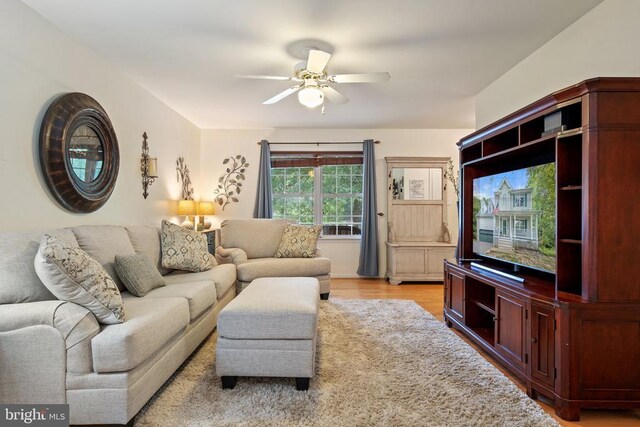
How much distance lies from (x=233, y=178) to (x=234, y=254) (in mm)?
1913

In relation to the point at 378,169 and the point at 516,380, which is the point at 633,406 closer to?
the point at 516,380

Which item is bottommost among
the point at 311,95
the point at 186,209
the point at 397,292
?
the point at 397,292

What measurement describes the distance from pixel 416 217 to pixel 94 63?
470 cm

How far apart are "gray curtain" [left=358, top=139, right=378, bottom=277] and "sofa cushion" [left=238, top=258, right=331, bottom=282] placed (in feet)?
4.63

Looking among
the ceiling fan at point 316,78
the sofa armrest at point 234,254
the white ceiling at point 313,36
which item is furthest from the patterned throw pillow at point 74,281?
the sofa armrest at point 234,254

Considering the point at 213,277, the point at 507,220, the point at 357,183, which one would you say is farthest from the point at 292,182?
the point at 507,220

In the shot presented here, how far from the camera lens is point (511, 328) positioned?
233 cm

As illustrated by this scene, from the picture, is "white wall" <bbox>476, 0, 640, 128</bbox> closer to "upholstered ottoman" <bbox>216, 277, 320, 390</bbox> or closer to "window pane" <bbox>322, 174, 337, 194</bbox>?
"upholstered ottoman" <bbox>216, 277, 320, 390</bbox>

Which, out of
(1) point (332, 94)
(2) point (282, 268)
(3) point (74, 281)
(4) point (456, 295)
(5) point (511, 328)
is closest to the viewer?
(3) point (74, 281)

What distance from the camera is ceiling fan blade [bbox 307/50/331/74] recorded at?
2.50m

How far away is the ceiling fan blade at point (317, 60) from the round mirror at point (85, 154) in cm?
190

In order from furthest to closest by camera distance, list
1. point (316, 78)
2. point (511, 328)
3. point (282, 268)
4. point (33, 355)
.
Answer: point (282, 268) → point (316, 78) → point (511, 328) → point (33, 355)

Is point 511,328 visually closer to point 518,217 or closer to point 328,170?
point 518,217

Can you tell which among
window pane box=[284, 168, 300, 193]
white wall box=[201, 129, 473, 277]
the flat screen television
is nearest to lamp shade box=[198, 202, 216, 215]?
white wall box=[201, 129, 473, 277]
